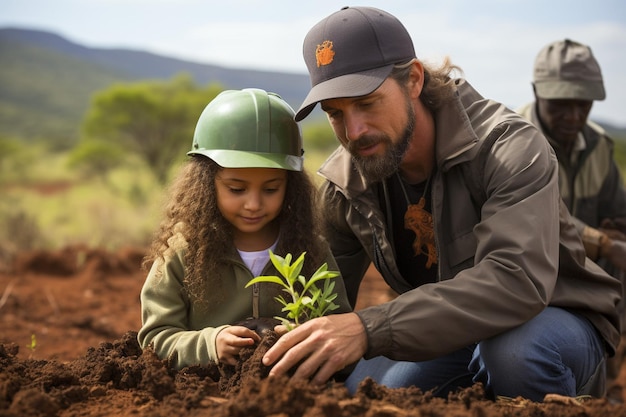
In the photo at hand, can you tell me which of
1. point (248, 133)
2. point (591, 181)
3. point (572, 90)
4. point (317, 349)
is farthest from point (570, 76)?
point (317, 349)

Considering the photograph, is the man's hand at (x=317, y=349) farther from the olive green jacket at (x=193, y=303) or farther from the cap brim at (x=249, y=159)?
the cap brim at (x=249, y=159)

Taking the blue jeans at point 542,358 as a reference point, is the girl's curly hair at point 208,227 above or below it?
above

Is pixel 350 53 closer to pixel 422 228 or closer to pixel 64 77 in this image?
pixel 422 228

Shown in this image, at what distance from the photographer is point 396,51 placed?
10.4 feet

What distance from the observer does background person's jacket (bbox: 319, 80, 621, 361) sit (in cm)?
265

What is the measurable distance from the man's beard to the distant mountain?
55.0 m

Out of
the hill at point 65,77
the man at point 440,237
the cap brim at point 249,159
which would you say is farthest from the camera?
the hill at point 65,77

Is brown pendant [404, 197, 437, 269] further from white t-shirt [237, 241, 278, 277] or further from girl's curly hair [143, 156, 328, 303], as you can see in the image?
white t-shirt [237, 241, 278, 277]

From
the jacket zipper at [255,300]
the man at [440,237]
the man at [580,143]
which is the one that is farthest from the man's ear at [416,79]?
the man at [580,143]

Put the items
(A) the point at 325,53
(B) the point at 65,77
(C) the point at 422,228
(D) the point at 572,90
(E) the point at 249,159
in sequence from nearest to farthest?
(E) the point at 249,159
(A) the point at 325,53
(C) the point at 422,228
(D) the point at 572,90
(B) the point at 65,77

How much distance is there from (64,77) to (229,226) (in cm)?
7441

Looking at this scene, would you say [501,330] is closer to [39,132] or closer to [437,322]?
[437,322]

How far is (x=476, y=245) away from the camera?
3.17 metres

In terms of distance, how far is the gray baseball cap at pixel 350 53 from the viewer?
3035mm
